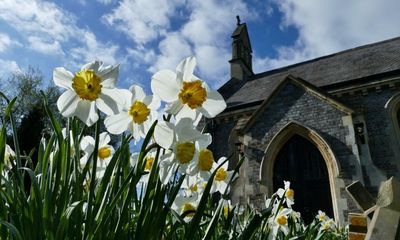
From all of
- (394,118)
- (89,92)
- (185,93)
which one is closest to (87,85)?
(89,92)

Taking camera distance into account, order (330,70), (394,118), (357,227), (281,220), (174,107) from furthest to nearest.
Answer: (330,70)
(394,118)
(281,220)
(357,227)
(174,107)

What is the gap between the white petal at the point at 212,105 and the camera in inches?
49.3

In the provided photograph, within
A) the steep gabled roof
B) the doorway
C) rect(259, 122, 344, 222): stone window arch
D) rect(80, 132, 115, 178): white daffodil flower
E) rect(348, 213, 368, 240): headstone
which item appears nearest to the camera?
rect(80, 132, 115, 178): white daffodil flower

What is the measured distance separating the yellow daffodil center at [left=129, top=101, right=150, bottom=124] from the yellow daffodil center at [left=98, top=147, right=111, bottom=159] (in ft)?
1.41

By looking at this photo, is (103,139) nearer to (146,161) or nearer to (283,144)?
(146,161)

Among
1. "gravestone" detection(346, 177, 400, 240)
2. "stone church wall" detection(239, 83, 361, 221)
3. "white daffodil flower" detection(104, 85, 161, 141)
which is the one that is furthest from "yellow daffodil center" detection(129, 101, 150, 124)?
"stone church wall" detection(239, 83, 361, 221)

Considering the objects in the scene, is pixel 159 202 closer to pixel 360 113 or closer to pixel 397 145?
pixel 360 113

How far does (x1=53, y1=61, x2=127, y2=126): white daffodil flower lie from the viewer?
109cm

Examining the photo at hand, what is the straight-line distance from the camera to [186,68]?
4.16 ft

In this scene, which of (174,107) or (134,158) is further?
(134,158)

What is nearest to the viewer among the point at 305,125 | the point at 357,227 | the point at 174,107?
the point at 174,107

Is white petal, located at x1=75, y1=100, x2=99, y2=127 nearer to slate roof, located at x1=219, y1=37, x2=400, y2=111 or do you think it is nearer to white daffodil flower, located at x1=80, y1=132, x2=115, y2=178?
white daffodil flower, located at x1=80, y1=132, x2=115, y2=178

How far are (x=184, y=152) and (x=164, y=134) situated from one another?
104mm

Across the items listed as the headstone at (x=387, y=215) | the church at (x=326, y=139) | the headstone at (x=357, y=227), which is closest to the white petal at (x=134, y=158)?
the headstone at (x=387, y=215)
